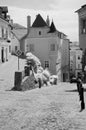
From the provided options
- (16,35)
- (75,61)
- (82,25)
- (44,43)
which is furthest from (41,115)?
(75,61)

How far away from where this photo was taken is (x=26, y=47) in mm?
59375

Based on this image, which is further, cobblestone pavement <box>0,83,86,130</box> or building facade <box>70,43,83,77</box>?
building facade <box>70,43,83,77</box>

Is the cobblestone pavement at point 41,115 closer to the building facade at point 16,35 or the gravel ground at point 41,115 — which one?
the gravel ground at point 41,115

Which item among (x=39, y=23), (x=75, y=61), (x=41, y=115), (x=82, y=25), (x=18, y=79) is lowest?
(x=75, y=61)

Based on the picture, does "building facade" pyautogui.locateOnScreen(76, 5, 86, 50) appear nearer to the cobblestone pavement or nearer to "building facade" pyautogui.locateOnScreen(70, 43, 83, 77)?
the cobblestone pavement

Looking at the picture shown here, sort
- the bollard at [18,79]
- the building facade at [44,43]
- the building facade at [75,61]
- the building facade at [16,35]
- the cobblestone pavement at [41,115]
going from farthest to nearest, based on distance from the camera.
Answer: the building facade at [75,61] < the building facade at [16,35] < the building facade at [44,43] < the bollard at [18,79] < the cobblestone pavement at [41,115]

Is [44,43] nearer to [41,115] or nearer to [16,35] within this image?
[16,35]

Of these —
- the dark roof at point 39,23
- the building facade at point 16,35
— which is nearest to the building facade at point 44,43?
the dark roof at point 39,23

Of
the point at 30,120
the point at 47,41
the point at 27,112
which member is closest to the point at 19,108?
the point at 27,112

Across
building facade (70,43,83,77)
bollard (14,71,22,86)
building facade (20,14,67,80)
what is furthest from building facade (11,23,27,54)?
bollard (14,71,22,86)

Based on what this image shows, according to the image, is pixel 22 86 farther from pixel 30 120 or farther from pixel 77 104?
pixel 30 120

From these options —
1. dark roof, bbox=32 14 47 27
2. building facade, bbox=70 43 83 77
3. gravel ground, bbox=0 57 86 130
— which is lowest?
building facade, bbox=70 43 83 77

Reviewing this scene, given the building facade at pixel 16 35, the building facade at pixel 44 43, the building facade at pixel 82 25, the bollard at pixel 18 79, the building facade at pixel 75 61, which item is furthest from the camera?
the building facade at pixel 75 61

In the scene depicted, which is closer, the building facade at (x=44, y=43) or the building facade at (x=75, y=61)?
the building facade at (x=44, y=43)
